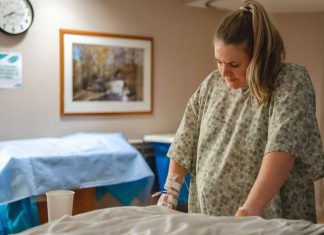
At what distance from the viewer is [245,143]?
1234 mm

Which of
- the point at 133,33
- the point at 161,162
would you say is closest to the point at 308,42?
the point at 133,33

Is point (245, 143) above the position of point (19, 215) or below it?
above

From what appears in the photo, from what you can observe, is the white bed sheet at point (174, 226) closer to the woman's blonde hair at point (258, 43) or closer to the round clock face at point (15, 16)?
the woman's blonde hair at point (258, 43)

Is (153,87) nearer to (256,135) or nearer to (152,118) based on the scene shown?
(152,118)

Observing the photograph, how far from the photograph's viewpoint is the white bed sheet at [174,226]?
772 millimetres

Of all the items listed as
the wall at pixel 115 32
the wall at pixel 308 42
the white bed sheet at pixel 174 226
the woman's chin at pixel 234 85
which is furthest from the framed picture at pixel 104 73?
the white bed sheet at pixel 174 226

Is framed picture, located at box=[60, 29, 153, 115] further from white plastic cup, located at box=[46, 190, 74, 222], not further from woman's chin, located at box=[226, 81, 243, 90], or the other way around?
woman's chin, located at box=[226, 81, 243, 90]

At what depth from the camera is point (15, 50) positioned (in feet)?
10.0

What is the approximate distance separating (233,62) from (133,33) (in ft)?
7.94

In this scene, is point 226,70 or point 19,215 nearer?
point 226,70

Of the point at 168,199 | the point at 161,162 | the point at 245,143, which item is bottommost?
the point at 161,162

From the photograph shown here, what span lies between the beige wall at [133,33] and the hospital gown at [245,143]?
200 cm

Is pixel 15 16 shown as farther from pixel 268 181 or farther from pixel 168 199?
pixel 268 181

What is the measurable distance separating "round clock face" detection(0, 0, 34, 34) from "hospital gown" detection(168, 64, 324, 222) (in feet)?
6.63
